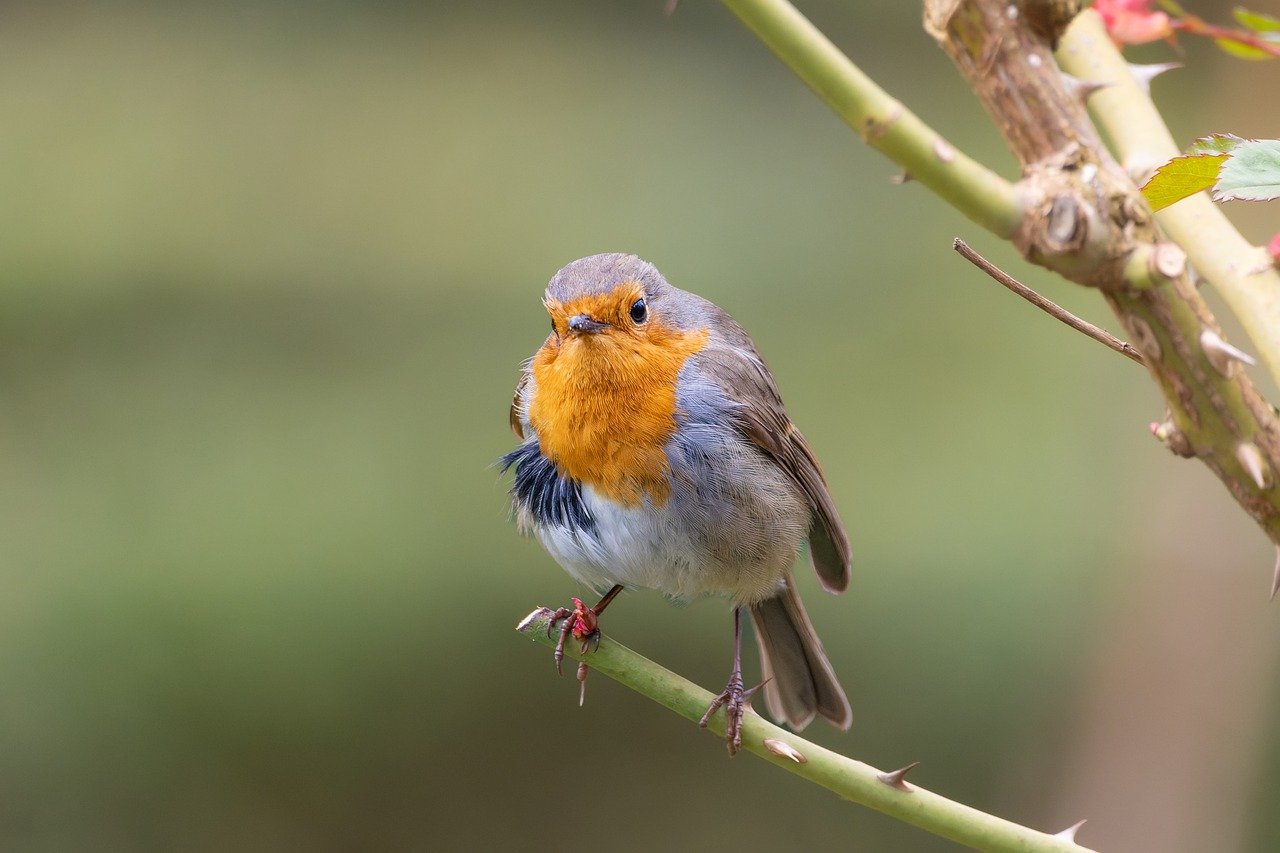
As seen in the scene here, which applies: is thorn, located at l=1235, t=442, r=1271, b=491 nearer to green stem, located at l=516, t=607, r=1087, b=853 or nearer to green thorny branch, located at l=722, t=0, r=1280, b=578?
green thorny branch, located at l=722, t=0, r=1280, b=578

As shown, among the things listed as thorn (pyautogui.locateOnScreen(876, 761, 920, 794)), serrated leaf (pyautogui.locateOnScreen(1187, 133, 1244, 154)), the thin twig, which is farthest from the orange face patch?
serrated leaf (pyautogui.locateOnScreen(1187, 133, 1244, 154))

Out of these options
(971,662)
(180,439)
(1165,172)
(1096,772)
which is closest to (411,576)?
(180,439)

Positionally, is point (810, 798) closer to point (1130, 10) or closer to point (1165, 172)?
point (1130, 10)

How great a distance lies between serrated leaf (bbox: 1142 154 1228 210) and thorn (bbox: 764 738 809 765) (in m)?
0.67

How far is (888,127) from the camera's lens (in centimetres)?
91

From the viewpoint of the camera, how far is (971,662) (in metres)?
4.57

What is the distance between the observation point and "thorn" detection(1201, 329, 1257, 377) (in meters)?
0.96

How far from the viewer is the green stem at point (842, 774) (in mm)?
1240

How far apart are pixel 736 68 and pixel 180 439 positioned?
291 centimetres

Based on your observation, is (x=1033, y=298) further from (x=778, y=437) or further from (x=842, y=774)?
(x=778, y=437)

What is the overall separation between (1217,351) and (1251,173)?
16 cm

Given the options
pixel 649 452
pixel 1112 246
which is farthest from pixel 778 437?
pixel 1112 246

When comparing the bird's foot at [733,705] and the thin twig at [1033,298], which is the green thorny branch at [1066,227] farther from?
the bird's foot at [733,705]

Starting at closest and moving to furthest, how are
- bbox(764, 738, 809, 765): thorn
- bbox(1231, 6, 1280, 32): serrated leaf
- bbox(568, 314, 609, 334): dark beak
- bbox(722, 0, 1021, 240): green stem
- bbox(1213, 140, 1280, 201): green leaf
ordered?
1. bbox(722, 0, 1021, 240): green stem
2. bbox(1213, 140, 1280, 201): green leaf
3. bbox(1231, 6, 1280, 32): serrated leaf
4. bbox(764, 738, 809, 765): thorn
5. bbox(568, 314, 609, 334): dark beak
